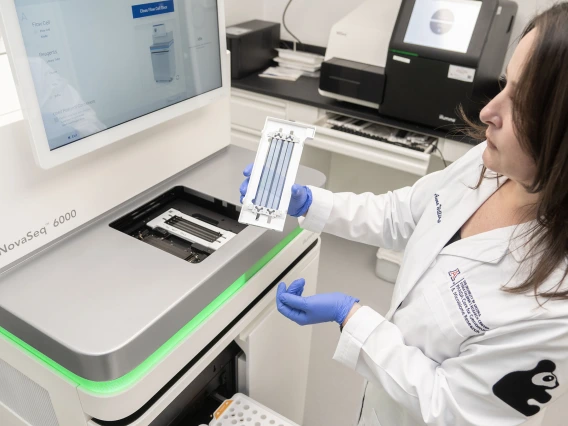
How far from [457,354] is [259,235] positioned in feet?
1.35

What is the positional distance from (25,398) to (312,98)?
5.09 ft

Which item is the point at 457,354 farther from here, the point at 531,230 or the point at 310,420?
the point at 310,420

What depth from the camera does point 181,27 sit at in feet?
3.09

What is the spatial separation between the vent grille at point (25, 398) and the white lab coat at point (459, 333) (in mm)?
530

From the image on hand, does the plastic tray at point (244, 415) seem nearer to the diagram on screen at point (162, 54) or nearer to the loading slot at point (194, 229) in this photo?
the loading slot at point (194, 229)

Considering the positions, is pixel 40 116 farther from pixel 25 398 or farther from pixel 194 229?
pixel 25 398

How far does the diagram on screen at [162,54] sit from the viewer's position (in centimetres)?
89

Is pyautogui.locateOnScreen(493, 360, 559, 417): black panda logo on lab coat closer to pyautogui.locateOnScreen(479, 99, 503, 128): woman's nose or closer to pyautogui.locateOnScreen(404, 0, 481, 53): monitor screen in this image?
pyautogui.locateOnScreen(479, 99, 503, 128): woman's nose

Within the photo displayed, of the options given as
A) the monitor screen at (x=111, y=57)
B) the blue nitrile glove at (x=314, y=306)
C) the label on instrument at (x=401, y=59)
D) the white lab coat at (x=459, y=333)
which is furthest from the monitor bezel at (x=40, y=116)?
the label on instrument at (x=401, y=59)

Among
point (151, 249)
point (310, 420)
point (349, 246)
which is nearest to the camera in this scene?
point (151, 249)

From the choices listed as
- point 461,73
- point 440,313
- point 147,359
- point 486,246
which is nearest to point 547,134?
point 486,246

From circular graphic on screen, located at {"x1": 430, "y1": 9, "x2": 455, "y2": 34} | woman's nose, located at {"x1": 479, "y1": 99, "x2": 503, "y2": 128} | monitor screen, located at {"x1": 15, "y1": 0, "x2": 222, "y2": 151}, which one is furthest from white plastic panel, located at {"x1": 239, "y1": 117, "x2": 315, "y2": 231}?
circular graphic on screen, located at {"x1": 430, "y1": 9, "x2": 455, "y2": 34}

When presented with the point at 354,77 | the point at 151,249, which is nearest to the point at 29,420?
the point at 151,249

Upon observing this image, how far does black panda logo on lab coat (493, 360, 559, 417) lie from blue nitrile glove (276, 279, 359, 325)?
0.30m
